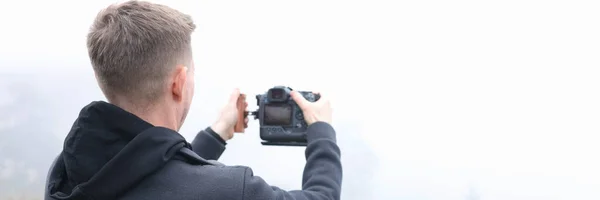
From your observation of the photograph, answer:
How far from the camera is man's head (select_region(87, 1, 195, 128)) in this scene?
144 cm

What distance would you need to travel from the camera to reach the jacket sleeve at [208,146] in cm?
205

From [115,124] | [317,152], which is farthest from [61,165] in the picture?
[317,152]

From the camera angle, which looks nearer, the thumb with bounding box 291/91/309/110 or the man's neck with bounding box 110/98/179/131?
the man's neck with bounding box 110/98/179/131

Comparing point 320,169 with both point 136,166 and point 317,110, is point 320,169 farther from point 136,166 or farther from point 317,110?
point 136,166

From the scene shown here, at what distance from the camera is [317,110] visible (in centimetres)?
187

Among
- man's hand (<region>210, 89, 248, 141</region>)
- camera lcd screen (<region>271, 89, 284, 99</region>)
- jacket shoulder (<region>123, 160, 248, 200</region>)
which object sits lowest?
jacket shoulder (<region>123, 160, 248, 200</region>)

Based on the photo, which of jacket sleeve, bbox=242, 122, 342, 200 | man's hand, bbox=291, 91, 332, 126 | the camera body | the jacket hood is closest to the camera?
the jacket hood

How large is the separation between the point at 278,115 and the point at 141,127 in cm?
66

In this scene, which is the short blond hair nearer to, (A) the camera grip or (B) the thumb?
(B) the thumb

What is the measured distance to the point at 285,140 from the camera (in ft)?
6.64

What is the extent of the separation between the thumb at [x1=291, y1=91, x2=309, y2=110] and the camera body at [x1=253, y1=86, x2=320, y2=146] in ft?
Answer: 0.07

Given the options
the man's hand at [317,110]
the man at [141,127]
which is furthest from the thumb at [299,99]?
the man at [141,127]

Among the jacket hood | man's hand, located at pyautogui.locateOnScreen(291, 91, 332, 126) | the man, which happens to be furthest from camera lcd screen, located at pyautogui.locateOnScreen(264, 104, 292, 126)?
the jacket hood

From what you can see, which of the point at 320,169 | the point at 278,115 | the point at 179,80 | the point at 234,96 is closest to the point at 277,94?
the point at 278,115
